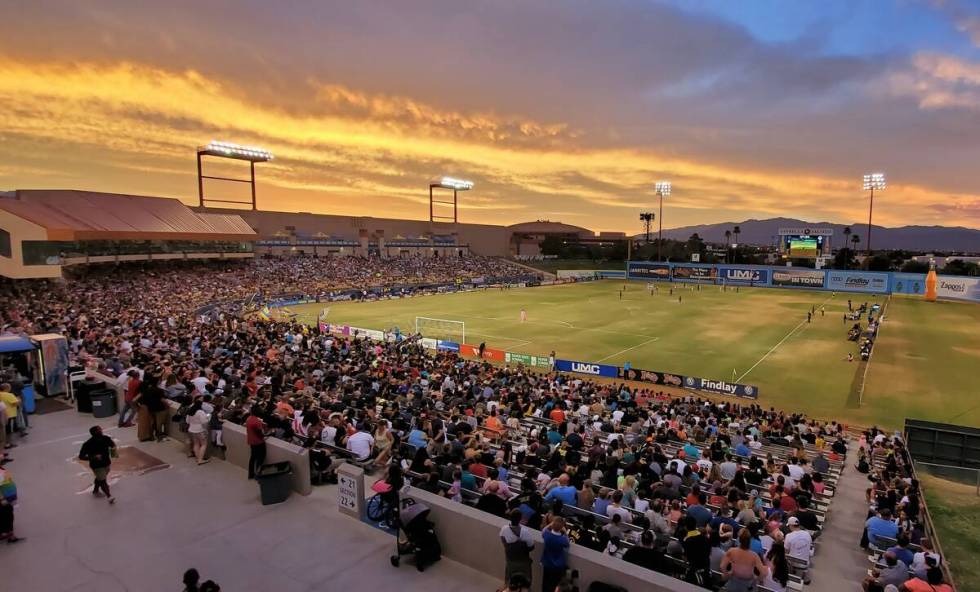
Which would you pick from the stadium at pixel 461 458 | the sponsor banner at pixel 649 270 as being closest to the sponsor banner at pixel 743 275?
the sponsor banner at pixel 649 270

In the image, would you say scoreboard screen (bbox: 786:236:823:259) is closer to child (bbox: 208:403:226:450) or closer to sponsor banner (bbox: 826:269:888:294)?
sponsor banner (bbox: 826:269:888:294)

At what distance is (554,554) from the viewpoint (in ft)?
23.1

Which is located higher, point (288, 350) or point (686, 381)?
point (288, 350)

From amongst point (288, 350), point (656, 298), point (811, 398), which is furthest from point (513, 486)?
point (656, 298)

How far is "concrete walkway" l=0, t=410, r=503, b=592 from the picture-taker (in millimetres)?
7938

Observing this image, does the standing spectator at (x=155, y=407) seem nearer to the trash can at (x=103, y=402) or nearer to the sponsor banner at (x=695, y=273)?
the trash can at (x=103, y=402)

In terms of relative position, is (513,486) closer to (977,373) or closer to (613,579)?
(613,579)

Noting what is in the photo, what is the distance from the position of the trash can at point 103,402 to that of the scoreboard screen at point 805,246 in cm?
9398

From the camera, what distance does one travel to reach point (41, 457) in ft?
39.8

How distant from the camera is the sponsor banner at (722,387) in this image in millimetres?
27794

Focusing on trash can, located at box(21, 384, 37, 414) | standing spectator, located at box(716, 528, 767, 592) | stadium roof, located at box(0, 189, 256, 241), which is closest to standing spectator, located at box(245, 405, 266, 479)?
trash can, located at box(21, 384, 37, 414)

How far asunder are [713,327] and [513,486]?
1700 inches

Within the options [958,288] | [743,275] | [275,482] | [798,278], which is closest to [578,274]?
[743,275]

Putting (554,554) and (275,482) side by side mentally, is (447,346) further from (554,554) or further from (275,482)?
(554,554)
